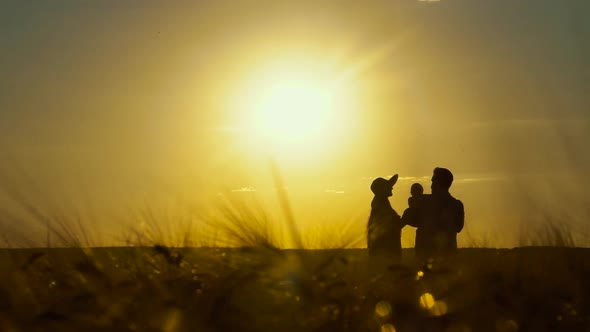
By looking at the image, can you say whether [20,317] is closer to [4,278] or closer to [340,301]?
[4,278]

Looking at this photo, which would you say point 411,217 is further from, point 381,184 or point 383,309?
point 383,309

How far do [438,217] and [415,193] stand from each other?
2.41 ft

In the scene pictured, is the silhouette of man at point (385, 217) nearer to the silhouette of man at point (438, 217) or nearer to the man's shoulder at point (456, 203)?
the silhouette of man at point (438, 217)

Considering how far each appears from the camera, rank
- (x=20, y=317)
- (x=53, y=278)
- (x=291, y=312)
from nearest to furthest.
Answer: (x=20, y=317), (x=291, y=312), (x=53, y=278)

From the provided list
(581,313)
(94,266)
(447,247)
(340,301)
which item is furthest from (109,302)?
(447,247)

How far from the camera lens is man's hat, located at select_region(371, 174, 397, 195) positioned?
11.7 meters

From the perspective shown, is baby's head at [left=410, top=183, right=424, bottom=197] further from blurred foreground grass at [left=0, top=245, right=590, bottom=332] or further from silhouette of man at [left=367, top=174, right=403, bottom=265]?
blurred foreground grass at [left=0, top=245, right=590, bottom=332]

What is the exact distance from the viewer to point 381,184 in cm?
1168

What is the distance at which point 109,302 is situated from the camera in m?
5.26

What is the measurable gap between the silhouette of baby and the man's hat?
25 cm

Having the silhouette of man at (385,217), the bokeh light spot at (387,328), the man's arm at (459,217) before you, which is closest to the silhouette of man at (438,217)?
the man's arm at (459,217)

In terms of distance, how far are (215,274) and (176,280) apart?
32 centimetres

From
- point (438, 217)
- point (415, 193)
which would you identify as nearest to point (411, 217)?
point (415, 193)

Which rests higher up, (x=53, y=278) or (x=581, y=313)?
(x=53, y=278)
